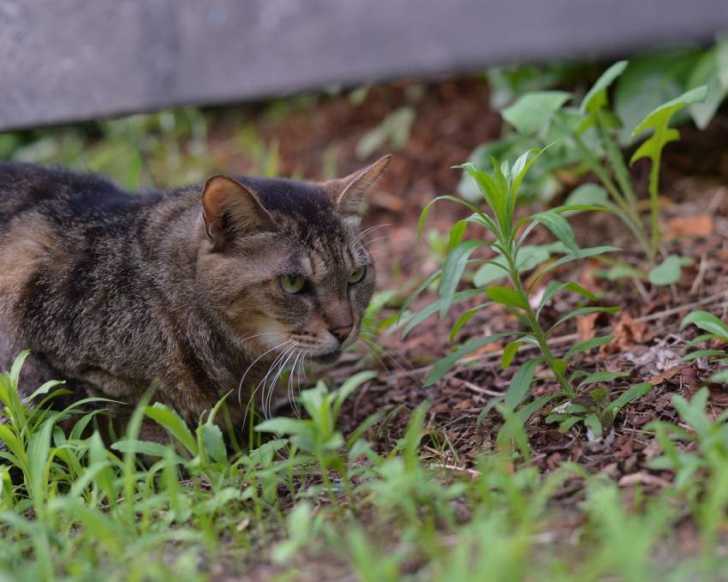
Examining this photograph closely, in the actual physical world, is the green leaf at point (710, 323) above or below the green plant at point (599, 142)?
below

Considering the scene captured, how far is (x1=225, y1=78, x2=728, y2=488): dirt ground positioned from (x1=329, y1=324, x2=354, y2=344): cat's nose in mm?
293

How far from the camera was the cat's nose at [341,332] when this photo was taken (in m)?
2.82

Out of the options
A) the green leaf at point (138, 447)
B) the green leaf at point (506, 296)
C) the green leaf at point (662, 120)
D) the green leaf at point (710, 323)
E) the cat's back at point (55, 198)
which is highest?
the cat's back at point (55, 198)

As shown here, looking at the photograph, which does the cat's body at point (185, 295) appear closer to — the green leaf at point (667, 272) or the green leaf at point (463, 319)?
the green leaf at point (463, 319)

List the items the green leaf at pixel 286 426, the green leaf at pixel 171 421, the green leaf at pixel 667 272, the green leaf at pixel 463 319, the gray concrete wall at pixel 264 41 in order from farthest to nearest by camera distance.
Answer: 1. the green leaf at pixel 667 272
2. the green leaf at pixel 463 319
3. the green leaf at pixel 171 421
4. the green leaf at pixel 286 426
5. the gray concrete wall at pixel 264 41

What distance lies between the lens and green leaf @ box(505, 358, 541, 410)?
248 cm

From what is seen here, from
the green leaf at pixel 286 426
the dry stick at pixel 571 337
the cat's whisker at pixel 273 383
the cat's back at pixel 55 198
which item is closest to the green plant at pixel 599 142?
the dry stick at pixel 571 337

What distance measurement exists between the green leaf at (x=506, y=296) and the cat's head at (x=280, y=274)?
0.57 metres

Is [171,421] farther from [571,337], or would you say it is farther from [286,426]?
[571,337]

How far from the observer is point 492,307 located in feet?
12.3

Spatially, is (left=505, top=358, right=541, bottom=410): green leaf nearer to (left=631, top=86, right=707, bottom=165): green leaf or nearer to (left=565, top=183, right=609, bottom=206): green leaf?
(left=631, top=86, right=707, bottom=165): green leaf

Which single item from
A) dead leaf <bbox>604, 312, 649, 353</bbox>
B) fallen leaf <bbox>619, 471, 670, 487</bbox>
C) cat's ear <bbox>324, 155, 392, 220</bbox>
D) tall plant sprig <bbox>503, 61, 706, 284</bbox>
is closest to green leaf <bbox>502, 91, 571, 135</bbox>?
tall plant sprig <bbox>503, 61, 706, 284</bbox>

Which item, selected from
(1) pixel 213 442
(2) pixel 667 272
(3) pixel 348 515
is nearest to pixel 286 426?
(3) pixel 348 515

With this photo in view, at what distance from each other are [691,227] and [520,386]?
1.68m
